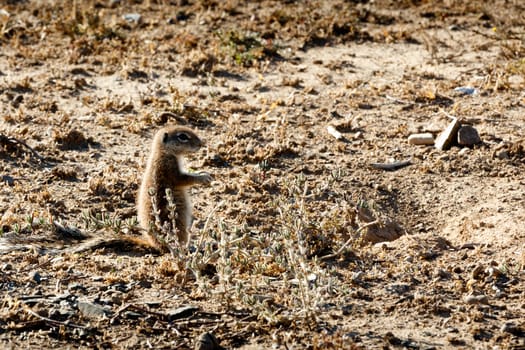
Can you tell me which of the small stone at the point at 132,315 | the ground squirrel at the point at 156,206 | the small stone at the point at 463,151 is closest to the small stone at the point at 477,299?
the ground squirrel at the point at 156,206

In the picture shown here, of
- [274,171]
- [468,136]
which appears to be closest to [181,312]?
[274,171]

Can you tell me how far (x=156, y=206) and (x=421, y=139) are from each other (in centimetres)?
314

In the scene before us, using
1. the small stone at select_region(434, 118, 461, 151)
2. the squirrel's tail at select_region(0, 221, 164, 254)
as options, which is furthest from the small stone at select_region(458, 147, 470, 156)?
the squirrel's tail at select_region(0, 221, 164, 254)

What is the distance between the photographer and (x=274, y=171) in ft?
25.6

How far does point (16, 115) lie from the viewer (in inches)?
345

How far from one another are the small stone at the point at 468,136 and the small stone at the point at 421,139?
29cm

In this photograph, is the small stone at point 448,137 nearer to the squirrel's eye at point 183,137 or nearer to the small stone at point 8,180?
the squirrel's eye at point 183,137

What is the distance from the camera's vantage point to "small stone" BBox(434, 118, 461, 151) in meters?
8.01

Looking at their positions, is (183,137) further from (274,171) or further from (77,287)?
(77,287)

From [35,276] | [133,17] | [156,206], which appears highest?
[133,17]

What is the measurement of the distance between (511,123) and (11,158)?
193 inches

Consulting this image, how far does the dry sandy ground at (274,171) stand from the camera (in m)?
5.18

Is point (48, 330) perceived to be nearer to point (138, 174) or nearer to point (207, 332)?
point (207, 332)

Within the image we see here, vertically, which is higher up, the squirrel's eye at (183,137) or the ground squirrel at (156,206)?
the squirrel's eye at (183,137)
